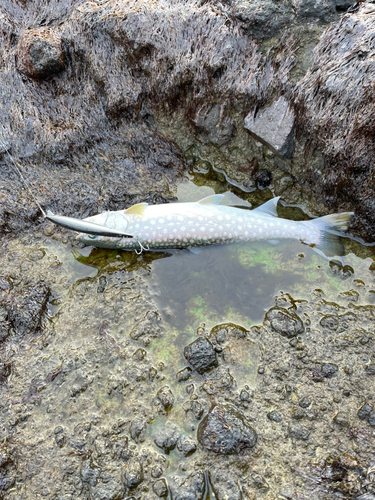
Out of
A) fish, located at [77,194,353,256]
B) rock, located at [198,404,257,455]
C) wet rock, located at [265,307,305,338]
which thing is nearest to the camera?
rock, located at [198,404,257,455]

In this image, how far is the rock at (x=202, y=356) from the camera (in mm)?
3135

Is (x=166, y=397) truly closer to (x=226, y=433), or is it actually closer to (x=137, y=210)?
(x=226, y=433)

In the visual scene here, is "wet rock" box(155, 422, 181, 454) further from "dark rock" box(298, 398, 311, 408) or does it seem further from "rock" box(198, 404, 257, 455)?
"dark rock" box(298, 398, 311, 408)

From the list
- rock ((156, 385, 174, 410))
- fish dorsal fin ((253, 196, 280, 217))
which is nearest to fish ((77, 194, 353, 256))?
fish dorsal fin ((253, 196, 280, 217))

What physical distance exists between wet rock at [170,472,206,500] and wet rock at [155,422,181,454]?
0.23 metres

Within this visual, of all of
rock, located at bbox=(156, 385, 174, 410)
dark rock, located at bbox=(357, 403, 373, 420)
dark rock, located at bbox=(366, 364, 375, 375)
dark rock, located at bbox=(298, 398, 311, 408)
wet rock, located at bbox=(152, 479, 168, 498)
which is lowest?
wet rock, located at bbox=(152, 479, 168, 498)

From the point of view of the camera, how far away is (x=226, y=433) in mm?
2662

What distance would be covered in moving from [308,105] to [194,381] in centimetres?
354

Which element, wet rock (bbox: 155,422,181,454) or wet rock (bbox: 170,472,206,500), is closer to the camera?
wet rock (bbox: 170,472,206,500)

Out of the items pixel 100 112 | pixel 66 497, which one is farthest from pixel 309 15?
pixel 66 497

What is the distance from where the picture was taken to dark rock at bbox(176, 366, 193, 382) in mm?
3119

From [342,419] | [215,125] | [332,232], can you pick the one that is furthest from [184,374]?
[215,125]

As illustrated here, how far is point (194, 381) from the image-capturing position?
3.10 metres

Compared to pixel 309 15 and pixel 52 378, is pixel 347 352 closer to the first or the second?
pixel 52 378
